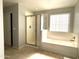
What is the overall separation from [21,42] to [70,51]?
8.38 feet

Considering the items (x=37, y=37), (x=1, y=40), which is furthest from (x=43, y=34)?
(x=1, y=40)

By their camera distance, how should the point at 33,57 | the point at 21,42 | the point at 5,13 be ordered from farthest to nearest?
the point at 5,13, the point at 21,42, the point at 33,57

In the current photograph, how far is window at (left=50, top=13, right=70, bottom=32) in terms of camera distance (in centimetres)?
430

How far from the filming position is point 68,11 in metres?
4.21

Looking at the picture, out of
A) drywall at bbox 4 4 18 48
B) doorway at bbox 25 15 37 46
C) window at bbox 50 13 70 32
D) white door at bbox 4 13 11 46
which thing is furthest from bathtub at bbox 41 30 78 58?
white door at bbox 4 13 11 46

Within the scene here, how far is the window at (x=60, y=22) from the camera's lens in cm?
430

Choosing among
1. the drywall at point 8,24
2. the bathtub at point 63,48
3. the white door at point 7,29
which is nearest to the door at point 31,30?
the drywall at point 8,24

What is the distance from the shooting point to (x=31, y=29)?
4.65 meters

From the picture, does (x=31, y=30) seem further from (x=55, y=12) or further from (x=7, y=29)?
Answer: (x=55, y=12)

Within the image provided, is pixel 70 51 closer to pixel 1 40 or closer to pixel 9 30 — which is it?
pixel 1 40

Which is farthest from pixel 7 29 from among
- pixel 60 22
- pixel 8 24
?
pixel 60 22

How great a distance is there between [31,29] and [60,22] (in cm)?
183

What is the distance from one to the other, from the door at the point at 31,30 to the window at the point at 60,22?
1.19 m

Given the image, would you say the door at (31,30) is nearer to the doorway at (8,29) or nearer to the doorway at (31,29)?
the doorway at (31,29)
